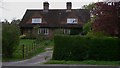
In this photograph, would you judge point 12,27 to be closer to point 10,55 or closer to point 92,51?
point 10,55

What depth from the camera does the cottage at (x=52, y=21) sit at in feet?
206

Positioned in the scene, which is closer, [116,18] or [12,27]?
[116,18]

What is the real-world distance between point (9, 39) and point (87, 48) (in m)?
5.74

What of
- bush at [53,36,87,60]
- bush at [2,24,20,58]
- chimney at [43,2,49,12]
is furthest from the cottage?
bush at [53,36,87,60]

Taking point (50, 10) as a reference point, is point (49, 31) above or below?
below

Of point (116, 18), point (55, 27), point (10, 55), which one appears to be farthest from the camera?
point (55, 27)

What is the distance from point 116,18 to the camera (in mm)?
20609

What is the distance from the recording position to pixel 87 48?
76.2ft

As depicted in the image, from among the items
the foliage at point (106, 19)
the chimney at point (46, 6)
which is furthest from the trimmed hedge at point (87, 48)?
the chimney at point (46, 6)

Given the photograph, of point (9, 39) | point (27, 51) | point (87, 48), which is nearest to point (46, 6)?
point (27, 51)

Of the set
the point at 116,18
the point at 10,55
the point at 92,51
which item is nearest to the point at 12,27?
the point at 10,55

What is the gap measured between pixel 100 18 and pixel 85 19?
140 ft

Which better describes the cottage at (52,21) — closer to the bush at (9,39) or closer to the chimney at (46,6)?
the chimney at (46,6)

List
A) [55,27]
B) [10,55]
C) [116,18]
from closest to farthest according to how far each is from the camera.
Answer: [116,18]
[10,55]
[55,27]
